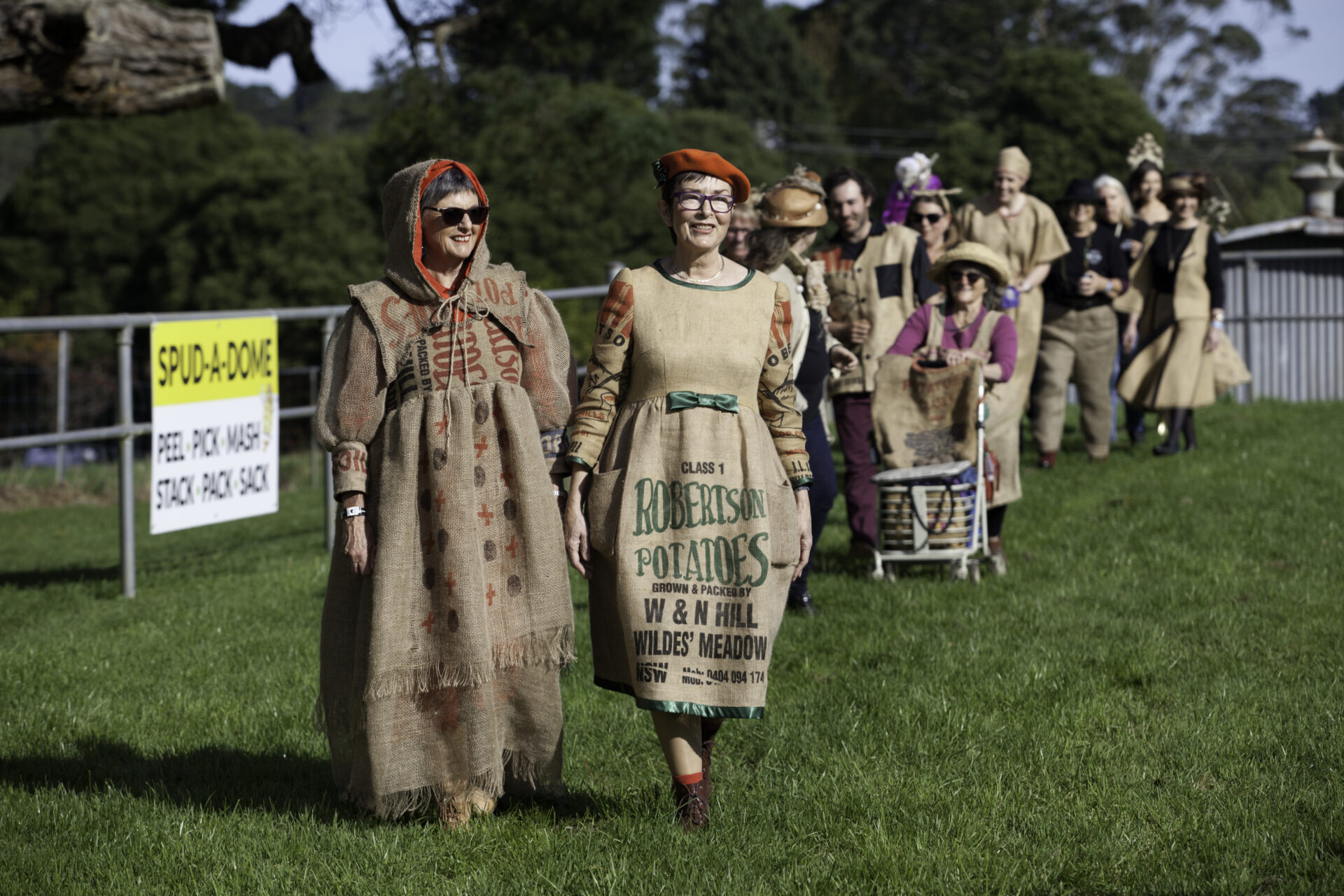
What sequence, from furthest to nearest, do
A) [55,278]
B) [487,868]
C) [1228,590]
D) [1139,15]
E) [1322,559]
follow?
[1139,15] → [55,278] → [1322,559] → [1228,590] → [487,868]

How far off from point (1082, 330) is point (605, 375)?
8480 mm

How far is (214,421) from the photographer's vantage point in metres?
8.28

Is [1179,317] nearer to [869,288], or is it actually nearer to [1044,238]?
[1044,238]

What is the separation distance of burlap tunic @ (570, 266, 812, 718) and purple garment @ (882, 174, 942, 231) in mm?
5412

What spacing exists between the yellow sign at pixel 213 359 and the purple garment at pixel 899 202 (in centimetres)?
407

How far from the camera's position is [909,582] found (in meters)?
7.82

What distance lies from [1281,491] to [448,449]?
7438 mm

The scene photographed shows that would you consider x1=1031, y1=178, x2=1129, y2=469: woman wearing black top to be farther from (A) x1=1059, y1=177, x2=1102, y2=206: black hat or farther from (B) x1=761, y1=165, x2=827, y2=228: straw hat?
(B) x1=761, y1=165, x2=827, y2=228: straw hat

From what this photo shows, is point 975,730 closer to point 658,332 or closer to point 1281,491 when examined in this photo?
point 658,332

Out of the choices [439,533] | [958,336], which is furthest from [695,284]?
[958,336]

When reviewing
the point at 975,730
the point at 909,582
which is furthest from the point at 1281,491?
the point at 975,730

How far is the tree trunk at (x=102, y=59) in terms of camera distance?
6.55m

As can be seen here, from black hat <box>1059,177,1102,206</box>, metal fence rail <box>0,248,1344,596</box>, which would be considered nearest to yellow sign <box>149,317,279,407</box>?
black hat <box>1059,177,1102,206</box>

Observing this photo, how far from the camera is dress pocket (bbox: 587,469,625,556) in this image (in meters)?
4.11
